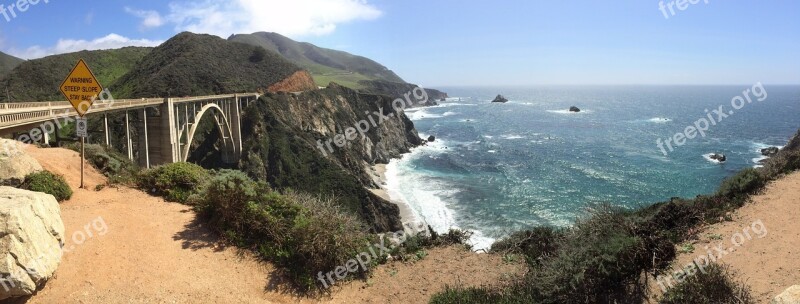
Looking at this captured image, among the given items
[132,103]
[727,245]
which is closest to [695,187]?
[727,245]

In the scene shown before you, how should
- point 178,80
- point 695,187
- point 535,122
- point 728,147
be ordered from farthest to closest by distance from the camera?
point 535,122 < point 728,147 < point 178,80 < point 695,187

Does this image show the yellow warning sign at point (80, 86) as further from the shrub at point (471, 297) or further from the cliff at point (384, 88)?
the cliff at point (384, 88)

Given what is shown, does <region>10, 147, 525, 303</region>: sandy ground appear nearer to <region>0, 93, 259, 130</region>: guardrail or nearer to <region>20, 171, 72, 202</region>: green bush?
<region>20, 171, 72, 202</region>: green bush

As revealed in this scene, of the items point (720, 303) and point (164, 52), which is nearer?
point (720, 303)

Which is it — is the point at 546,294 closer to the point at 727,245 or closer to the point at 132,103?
the point at 727,245

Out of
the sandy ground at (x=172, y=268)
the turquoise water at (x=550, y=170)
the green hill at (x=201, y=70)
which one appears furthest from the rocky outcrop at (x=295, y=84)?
the sandy ground at (x=172, y=268)

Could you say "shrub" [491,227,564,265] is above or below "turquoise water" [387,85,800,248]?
above

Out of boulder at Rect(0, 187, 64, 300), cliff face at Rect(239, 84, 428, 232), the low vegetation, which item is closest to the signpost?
boulder at Rect(0, 187, 64, 300)

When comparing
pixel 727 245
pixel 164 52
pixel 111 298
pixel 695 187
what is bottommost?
pixel 695 187

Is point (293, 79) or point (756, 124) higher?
point (293, 79)
